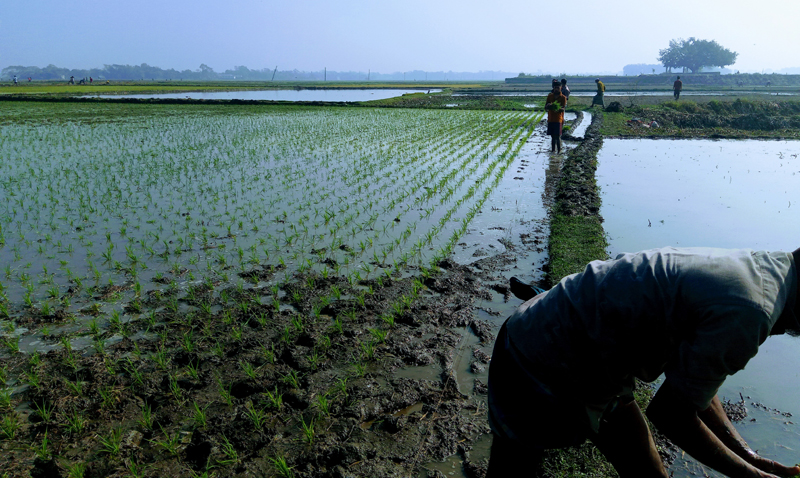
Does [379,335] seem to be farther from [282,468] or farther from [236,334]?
[282,468]

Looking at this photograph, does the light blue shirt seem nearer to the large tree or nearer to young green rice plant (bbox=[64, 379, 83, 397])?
young green rice plant (bbox=[64, 379, 83, 397])

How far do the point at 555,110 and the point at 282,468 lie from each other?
9.70m

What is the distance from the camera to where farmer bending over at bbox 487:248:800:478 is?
1061 millimetres

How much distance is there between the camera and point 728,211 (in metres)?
6.64

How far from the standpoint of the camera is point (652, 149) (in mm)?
12180

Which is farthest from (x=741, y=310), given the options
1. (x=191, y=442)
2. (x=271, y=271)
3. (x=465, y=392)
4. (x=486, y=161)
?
(x=486, y=161)

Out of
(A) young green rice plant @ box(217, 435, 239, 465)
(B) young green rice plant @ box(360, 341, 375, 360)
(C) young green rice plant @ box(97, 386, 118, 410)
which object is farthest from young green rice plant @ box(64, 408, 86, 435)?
(B) young green rice plant @ box(360, 341, 375, 360)

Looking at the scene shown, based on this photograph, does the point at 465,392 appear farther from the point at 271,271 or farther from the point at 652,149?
the point at 652,149

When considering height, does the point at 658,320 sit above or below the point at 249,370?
above

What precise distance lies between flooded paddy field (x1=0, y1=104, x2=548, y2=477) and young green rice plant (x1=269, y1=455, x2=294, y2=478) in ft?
0.04

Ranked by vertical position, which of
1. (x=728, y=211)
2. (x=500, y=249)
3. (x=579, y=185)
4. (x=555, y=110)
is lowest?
(x=500, y=249)

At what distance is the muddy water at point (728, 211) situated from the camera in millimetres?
2791

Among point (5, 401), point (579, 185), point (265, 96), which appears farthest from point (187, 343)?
point (265, 96)

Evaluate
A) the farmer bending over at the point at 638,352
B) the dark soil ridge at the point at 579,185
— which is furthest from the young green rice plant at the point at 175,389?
the dark soil ridge at the point at 579,185
